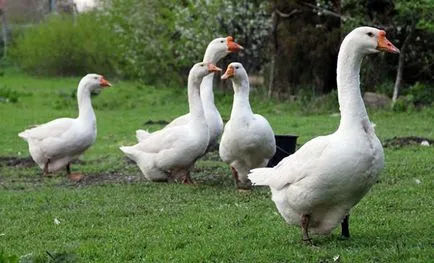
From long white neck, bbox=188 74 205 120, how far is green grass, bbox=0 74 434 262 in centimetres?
90

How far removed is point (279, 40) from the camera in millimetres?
24000

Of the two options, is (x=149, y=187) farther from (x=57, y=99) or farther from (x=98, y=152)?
(x=57, y=99)

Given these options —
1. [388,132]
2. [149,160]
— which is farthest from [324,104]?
[149,160]

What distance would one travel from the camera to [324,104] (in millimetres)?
22203

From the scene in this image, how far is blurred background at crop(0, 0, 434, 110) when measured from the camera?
850 inches

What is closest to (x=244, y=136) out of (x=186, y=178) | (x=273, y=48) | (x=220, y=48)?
(x=186, y=178)

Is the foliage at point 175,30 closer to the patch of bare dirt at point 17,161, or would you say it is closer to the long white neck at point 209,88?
the patch of bare dirt at point 17,161

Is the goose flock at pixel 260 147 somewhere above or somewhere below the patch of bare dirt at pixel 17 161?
above

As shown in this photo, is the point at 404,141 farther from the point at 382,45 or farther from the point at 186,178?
the point at 382,45

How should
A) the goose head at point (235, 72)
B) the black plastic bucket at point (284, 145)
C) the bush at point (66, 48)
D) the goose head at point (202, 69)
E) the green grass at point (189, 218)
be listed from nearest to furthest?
1. the green grass at point (189, 218)
2. the goose head at point (235, 72)
3. the goose head at point (202, 69)
4. the black plastic bucket at point (284, 145)
5. the bush at point (66, 48)

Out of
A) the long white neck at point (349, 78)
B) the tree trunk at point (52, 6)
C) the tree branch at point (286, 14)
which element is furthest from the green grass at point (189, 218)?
the tree trunk at point (52, 6)

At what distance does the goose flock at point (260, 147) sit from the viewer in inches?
268

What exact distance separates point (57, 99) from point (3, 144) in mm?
10210

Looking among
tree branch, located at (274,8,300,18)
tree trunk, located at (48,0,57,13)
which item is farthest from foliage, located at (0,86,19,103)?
tree trunk, located at (48,0,57,13)
